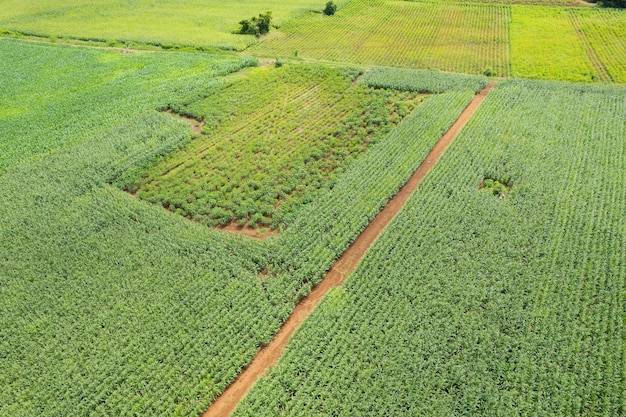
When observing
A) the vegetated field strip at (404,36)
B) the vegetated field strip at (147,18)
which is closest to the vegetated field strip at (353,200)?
the vegetated field strip at (404,36)

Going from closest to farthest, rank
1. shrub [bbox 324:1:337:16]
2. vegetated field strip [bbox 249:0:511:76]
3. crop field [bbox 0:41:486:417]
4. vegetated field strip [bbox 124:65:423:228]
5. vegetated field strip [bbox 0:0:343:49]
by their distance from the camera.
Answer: crop field [bbox 0:41:486:417] → vegetated field strip [bbox 124:65:423:228] → vegetated field strip [bbox 249:0:511:76] → vegetated field strip [bbox 0:0:343:49] → shrub [bbox 324:1:337:16]

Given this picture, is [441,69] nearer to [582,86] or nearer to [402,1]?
[582,86]

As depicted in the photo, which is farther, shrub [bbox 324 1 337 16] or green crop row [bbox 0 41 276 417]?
shrub [bbox 324 1 337 16]

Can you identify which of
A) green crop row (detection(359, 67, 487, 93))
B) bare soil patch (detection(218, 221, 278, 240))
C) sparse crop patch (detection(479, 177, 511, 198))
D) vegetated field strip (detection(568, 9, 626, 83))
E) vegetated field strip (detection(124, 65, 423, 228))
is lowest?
bare soil patch (detection(218, 221, 278, 240))

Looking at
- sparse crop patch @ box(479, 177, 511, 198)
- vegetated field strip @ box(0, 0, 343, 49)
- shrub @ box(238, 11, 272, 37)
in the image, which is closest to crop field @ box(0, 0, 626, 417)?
sparse crop patch @ box(479, 177, 511, 198)

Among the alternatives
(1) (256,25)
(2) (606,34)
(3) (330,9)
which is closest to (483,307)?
(1) (256,25)

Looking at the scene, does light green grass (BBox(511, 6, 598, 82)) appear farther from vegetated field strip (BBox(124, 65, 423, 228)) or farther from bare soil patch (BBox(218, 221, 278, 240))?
bare soil patch (BBox(218, 221, 278, 240))

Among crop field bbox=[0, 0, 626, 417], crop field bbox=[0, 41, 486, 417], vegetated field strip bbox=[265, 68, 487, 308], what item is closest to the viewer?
crop field bbox=[0, 0, 626, 417]

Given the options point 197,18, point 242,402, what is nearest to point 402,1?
point 197,18
